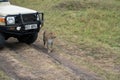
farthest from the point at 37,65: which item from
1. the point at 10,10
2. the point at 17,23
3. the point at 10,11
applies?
the point at 10,10

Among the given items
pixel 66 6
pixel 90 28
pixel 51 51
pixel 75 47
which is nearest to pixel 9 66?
pixel 51 51

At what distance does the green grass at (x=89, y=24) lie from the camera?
1116cm

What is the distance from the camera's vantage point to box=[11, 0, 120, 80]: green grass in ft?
36.6

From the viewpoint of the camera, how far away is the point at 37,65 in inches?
377

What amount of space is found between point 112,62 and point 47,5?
968 cm

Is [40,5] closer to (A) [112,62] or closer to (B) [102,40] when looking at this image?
(B) [102,40]

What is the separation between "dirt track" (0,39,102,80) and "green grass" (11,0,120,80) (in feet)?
1.96

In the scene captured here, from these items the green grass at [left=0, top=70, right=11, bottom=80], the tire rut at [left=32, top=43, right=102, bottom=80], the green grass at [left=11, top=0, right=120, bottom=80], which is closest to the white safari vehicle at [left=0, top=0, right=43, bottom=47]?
the tire rut at [left=32, top=43, right=102, bottom=80]

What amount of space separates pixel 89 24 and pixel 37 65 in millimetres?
5973

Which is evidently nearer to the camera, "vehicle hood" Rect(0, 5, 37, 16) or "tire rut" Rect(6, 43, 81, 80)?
"tire rut" Rect(6, 43, 81, 80)

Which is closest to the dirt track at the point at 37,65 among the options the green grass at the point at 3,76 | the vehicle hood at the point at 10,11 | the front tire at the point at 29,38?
the green grass at the point at 3,76

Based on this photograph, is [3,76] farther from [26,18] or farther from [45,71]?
[26,18]

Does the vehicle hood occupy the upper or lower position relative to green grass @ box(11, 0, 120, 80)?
upper

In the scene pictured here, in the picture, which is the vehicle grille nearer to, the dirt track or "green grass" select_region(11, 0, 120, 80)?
the dirt track
